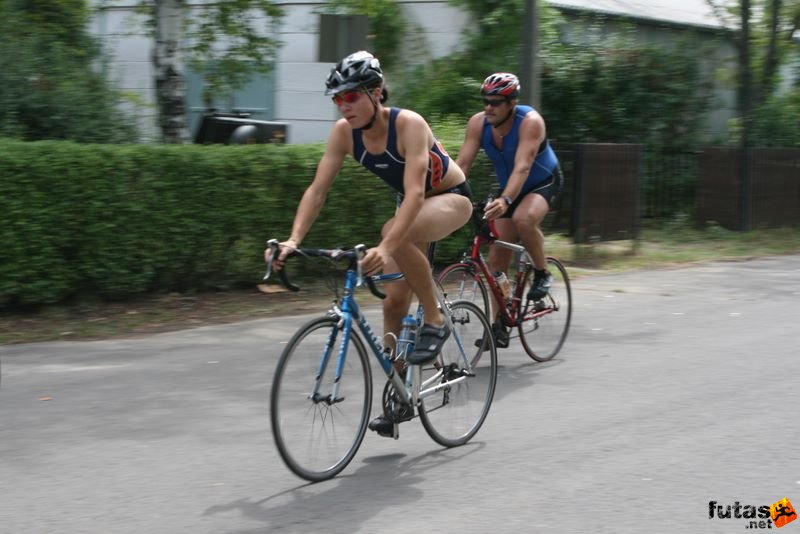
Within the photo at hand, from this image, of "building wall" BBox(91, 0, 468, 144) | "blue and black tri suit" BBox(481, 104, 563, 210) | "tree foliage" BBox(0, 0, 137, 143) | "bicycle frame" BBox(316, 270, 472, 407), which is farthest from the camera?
"building wall" BBox(91, 0, 468, 144)

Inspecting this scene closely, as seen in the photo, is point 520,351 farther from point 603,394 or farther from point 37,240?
point 37,240

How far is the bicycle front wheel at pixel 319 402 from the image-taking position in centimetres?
463

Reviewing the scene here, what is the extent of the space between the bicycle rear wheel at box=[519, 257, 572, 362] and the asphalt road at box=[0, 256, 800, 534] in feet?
0.50

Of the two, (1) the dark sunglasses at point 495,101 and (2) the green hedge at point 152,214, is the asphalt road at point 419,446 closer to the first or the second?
(2) the green hedge at point 152,214

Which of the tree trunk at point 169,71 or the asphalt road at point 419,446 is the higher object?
the tree trunk at point 169,71

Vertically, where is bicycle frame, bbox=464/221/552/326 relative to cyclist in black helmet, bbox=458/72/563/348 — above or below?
below

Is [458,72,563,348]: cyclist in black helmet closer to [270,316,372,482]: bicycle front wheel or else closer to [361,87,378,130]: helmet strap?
[361,87,378,130]: helmet strap

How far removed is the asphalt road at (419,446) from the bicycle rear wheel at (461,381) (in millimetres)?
112

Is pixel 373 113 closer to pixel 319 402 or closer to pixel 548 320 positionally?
pixel 319 402

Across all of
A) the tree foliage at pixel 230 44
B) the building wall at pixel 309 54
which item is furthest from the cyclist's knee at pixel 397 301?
the building wall at pixel 309 54

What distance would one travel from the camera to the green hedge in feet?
27.5

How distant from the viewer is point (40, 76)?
11305mm

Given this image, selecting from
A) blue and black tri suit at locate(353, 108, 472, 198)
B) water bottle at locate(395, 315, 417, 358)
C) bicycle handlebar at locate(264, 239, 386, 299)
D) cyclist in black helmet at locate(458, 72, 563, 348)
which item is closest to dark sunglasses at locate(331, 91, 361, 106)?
blue and black tri suit at locate(353, 108, 472, 198)

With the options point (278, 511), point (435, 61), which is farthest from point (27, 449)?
point (435, 61)
